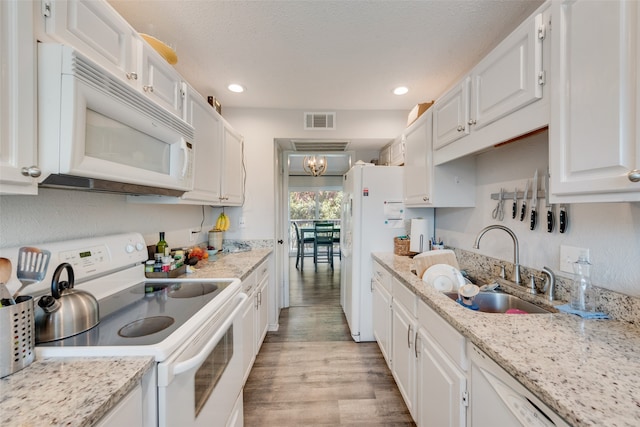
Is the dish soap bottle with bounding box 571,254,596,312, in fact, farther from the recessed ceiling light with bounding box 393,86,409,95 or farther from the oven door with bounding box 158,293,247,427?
the recessed ceiling light with bounding box 393,86,409,95

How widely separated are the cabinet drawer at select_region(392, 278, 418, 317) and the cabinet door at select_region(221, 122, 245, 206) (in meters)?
1.59

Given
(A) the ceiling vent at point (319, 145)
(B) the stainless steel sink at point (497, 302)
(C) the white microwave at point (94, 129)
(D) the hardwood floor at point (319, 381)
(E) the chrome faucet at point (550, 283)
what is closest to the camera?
(C) the white microwave at point (94, 129)

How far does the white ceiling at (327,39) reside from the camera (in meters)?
1.44

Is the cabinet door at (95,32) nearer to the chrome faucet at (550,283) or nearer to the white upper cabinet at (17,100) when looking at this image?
the white upper cabinet at (17,100)

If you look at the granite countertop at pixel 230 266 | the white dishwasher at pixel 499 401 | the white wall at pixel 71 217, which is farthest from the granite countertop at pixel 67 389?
the white dishwasher at pixel 499 401

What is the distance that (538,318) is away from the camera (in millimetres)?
1045

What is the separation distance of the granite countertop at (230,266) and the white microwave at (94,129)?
2.27ft

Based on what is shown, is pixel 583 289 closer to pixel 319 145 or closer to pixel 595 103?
pixel 595 103

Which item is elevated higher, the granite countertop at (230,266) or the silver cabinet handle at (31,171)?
the silver cabinet handle at (31,171)

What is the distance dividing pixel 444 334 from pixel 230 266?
149 cm

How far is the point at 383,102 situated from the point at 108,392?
111 inches

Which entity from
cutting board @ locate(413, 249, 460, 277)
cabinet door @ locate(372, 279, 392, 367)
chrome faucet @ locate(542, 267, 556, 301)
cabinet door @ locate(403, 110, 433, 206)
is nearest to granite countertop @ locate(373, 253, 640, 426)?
chrome faucet @ locate(542, 267, 556, 301)

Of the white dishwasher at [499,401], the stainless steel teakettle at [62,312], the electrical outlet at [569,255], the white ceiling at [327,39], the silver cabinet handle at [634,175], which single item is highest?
the white ceiling at [327,39]

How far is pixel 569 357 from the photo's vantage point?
77cm
